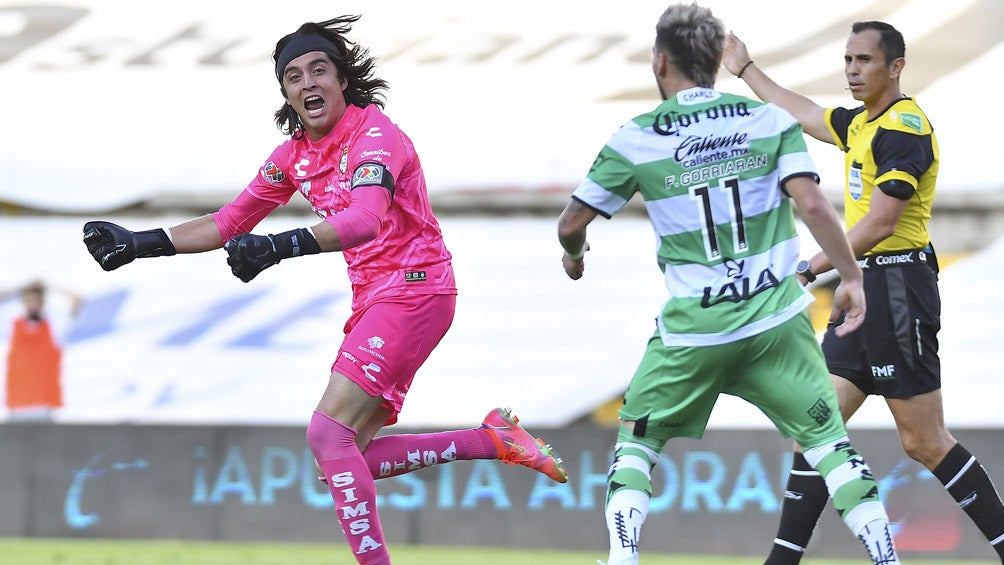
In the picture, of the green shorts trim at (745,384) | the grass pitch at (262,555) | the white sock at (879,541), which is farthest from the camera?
the grass pitch at (262,555)

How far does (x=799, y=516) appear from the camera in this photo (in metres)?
5.84

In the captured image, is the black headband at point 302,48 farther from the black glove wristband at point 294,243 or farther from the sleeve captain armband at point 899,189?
the sleeve captain armband at point 899,189

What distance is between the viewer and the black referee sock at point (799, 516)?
19.1 ft

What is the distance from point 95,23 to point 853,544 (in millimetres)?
10926

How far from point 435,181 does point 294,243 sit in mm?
10737

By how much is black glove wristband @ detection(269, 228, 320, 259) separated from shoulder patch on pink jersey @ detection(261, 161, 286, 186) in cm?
91

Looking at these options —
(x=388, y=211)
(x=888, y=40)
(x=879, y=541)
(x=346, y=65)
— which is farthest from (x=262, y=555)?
(x=879, y=541)

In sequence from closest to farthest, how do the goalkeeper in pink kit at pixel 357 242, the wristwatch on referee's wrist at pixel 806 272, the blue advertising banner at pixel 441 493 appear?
the wristwatch on referee's wrist at pixel 806 272
the goalkeeper in pink kit at pixel 357 242
the blue advertising banner at pixel 441 493

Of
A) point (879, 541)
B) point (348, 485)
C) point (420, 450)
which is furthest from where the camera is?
point (420, 450)

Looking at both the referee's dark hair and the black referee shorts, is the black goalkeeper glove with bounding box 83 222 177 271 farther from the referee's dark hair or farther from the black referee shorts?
the referee's dark hair

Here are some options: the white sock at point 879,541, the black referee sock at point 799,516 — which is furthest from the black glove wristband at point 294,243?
the black referee sock at point 799,516

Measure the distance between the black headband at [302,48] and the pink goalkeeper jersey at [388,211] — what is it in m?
0.24

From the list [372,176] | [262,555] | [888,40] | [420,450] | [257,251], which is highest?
[888,40]

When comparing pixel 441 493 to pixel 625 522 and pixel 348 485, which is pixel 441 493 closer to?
pixel 348 485
